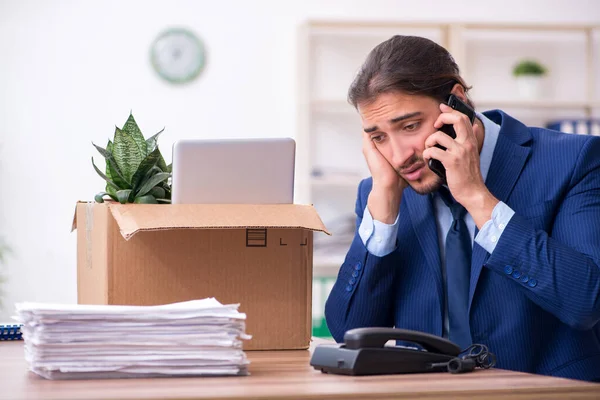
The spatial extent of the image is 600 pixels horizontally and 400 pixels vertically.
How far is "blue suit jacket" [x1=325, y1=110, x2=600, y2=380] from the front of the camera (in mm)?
1475

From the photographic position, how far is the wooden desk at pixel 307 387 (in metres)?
0.96

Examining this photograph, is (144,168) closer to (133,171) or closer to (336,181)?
(133,171)

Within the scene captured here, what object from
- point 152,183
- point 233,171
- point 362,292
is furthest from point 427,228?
point 152,183

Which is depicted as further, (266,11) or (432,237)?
(266,11)

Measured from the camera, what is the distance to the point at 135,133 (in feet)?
5.08

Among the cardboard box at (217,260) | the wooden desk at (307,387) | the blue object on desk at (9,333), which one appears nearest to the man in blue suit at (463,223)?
the cardboard box at (217,260)

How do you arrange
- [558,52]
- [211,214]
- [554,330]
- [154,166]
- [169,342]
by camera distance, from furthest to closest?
[558,52], [554,330], [154,166], [211,214], [169,342]

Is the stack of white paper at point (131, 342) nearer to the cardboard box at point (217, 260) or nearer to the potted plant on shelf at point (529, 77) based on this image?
the cardboard box at point (217, 260)

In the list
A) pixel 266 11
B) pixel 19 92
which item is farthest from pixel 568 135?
pixel 19 92

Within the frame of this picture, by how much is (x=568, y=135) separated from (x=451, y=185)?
36cm

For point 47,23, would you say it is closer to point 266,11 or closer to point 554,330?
point 266,11

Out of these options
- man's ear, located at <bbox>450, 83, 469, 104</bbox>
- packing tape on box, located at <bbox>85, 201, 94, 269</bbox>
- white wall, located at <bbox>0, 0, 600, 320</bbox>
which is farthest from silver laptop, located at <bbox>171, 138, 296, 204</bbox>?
white wall, located at <bbox>0, 0, 600, 320</bbox>

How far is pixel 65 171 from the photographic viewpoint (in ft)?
14.1

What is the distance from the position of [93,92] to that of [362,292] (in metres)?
2.99
